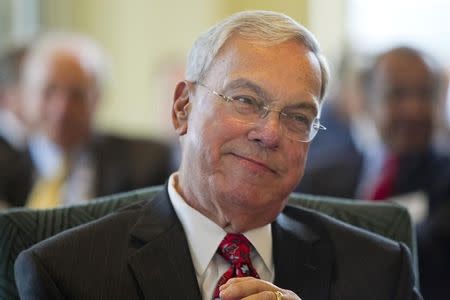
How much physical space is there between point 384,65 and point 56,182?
1444 millimetres

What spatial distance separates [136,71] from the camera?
6746 millimetres

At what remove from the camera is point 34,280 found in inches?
79.8

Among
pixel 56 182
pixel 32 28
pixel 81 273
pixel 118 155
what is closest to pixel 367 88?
pixel 118 155

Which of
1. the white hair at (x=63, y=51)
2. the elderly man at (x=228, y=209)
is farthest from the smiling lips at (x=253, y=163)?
the white hair at (x=63, y=51)

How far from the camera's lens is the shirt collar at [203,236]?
220 centimetres

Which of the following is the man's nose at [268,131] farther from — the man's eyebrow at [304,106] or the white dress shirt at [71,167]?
the white dress shirt at [71,167]

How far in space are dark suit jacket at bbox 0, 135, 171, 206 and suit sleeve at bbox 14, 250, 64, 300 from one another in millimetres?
1798

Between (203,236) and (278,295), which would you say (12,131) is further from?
(278,295)

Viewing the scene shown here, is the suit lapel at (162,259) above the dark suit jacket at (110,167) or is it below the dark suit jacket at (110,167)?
above

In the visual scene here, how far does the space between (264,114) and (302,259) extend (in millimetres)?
375

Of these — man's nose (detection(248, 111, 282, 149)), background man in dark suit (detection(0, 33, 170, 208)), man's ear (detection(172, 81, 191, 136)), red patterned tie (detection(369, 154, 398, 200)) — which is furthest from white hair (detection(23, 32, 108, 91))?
man's nose (detection(248, 111, 282, 149))

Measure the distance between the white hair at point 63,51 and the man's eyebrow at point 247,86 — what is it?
2.23m

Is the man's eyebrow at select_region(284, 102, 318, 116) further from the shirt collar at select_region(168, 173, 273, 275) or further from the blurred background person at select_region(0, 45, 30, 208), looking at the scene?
the blurred background person at select_region(0, 45, 30, 208)

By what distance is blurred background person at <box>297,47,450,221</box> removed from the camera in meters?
3.81
